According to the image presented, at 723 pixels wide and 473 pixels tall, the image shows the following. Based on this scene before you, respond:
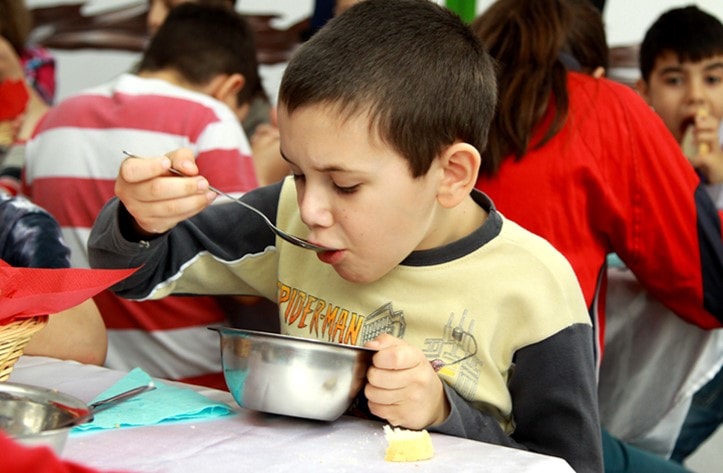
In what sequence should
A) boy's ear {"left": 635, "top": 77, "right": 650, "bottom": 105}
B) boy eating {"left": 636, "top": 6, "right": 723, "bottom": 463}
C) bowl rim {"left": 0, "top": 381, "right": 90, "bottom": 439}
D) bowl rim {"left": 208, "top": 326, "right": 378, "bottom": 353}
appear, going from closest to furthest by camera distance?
bowl rim {"left": 0, "top": 381, "right": 90, "bottom": 439} < bowl rim {"left": 208, "top": 326, "right": 378, "bottom": 353} < boy eating {"left": 636, "top": 6, "right": 723, "bottom": 463} < boy's ear {"left": 635, "top": 77, "right": 650, "bottom": 105}

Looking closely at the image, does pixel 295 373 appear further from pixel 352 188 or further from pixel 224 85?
pixel 224 85

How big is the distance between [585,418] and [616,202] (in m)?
0.68

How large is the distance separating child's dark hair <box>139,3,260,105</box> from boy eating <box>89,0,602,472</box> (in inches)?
46.6

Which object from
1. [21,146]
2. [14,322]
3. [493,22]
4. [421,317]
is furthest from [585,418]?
[21,146]

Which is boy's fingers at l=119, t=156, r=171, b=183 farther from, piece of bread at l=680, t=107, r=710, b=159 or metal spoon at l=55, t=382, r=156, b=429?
piece of bread at l=680, t=107, r=710, b=159

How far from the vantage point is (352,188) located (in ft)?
3.90

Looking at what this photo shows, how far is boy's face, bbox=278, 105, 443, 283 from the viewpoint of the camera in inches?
45.9

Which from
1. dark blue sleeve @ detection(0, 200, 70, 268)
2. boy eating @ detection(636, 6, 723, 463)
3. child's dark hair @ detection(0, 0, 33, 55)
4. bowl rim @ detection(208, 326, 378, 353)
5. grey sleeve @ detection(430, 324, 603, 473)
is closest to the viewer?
bowl rim @ detection(208, 326, 378, 353)

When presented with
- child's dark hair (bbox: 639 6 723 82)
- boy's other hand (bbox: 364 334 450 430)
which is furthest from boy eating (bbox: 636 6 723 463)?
boy's other hand (bbox: 364 334 450 430)

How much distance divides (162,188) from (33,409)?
0.32 metres

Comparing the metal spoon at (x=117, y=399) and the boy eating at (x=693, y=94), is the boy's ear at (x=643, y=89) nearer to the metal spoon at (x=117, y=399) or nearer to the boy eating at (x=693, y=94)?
the boy eating at (x=693, y=94)

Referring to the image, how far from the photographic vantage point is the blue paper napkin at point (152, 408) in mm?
1050

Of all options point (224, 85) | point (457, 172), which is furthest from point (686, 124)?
point (457, 172)

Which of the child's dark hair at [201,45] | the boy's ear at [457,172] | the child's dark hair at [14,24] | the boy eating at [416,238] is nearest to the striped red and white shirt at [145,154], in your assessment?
the child's dark hair at [201,45]
